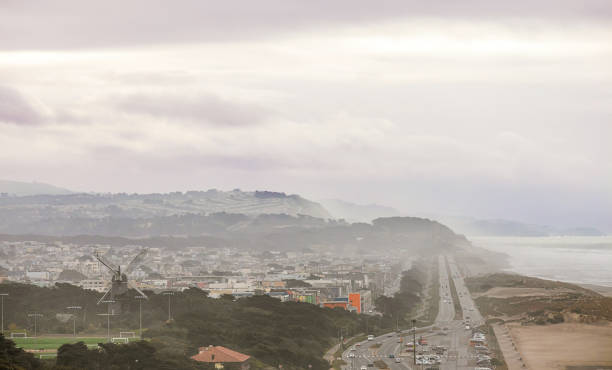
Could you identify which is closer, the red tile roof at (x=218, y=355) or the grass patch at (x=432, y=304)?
the red tile roof at (x=218, y=355)

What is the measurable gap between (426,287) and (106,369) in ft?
337

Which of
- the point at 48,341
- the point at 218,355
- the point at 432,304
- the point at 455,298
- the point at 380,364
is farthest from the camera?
the point at 455,298

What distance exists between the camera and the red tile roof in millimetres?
56406

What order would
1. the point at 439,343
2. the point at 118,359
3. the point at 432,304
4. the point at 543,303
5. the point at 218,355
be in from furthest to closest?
the point at 432,304, the point at 543,303, the point at 439,343, the point at 218,355, the point at 118,359

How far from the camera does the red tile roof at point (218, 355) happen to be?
2221 inches

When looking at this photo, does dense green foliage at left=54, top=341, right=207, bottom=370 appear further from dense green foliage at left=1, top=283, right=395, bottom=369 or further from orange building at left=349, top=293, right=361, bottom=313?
orange building at left=349, top=293, right=361, bottom=313

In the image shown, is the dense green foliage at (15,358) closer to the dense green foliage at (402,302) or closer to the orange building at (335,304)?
the dense green foliage at (402,302)

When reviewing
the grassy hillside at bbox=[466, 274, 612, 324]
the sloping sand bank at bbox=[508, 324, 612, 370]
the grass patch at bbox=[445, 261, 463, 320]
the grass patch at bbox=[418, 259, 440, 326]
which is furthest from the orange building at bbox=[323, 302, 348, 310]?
the sloping sand bank at bbox=[508, 324, 612, 370]

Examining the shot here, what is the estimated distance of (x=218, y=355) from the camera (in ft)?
187

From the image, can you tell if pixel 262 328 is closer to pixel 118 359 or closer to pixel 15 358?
pixel 118 359

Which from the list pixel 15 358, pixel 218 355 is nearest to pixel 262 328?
pixel 218 355

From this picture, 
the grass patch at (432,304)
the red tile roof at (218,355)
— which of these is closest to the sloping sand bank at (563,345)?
the grass patch at (432,304)

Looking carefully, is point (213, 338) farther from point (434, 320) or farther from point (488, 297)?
point (488, 297)

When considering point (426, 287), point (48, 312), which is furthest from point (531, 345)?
point (426, 287)
